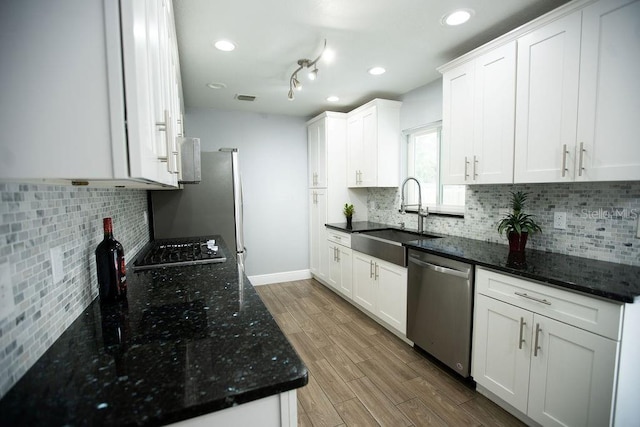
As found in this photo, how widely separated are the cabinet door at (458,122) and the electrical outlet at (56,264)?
239cm

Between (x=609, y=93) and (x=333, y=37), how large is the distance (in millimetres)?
1665

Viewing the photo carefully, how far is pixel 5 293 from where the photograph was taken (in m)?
0.68

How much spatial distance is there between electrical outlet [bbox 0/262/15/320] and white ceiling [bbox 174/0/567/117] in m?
1.71

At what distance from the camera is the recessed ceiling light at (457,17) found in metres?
1.81

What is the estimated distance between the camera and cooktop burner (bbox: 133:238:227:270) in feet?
5.84

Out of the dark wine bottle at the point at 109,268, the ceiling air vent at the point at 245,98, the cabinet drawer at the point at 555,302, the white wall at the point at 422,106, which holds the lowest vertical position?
the cabinet drawer at the point at 555,302

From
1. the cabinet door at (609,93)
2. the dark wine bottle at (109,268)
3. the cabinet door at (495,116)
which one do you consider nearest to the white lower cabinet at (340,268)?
the cabinet door at (495,116)

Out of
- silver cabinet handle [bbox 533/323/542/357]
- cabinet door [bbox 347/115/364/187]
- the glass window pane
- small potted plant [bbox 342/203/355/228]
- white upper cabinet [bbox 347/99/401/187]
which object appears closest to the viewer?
silver cabinet handle [bbox 533/323/542/357]

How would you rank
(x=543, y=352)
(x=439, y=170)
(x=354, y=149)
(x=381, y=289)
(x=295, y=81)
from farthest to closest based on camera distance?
1. (x=354, y=149)
2. (x=439, y=170)
3. (x=381, y=289)
4. (x=295, y=81)
5. (x=543, y=352)

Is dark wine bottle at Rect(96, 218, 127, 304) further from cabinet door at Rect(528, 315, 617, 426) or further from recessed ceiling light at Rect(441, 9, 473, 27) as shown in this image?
recessed ceiling light at Rect(441, 9, 473, 27)

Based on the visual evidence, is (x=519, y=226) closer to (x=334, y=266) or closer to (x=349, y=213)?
(x=349, y=213)

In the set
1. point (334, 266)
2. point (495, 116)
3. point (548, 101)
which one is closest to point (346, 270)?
point (334, 266)

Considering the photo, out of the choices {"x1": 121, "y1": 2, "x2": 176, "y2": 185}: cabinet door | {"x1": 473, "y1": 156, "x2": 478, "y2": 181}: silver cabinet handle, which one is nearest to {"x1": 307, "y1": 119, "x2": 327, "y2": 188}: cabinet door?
{"x1": 473, "y1": 156, "x2": 478, "y2": 181}: silver cabinet handle

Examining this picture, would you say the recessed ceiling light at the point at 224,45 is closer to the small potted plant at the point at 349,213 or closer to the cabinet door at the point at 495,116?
the cabinet door at the point at 495,116
